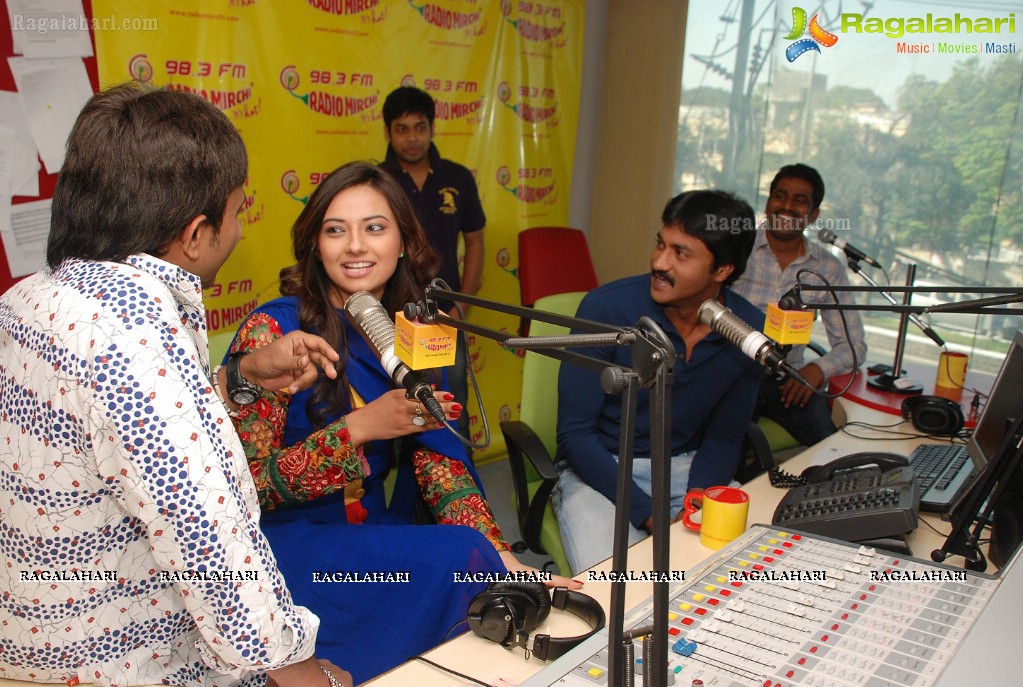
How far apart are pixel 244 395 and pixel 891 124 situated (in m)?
3.36

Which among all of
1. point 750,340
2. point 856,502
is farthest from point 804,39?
point 750,340

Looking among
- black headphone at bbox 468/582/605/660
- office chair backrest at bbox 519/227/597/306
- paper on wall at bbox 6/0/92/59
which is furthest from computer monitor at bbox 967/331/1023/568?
paper on wall at bbox 6/0/92/59

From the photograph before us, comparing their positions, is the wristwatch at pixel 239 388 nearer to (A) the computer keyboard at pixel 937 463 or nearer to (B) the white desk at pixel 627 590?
(B) the white desk at pixel 627 590

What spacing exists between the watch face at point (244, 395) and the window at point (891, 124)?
2.76 m

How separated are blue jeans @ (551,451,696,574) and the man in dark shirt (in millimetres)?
890

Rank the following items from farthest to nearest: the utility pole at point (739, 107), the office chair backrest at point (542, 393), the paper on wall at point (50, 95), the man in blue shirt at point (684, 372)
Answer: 1. the utility pole at point (739, 107)
2. the paper on wall at point (50, 95)
3. the office chair backrest at point (542, 393)
4. the man in blue shirt at point (684, 372)

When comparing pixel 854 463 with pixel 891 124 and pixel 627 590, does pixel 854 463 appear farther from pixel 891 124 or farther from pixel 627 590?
pixel 891 124

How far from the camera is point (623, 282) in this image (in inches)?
91.4

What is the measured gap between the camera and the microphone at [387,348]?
0.96m

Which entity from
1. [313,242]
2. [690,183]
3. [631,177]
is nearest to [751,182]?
[690,183]

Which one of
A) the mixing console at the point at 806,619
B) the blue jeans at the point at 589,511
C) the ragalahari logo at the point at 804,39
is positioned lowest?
the blue jeans at the point at 589,511

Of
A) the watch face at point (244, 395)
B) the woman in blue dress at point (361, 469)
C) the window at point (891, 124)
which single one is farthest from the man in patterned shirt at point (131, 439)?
the window at point (891, 124)

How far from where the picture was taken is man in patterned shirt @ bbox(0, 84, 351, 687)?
0.94 meters

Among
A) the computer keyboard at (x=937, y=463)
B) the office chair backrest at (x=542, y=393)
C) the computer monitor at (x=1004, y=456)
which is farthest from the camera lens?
the office chair backrest at (x=542, y=393)
